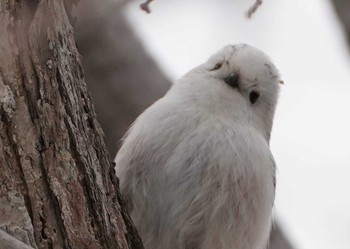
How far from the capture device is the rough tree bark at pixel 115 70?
108 inches

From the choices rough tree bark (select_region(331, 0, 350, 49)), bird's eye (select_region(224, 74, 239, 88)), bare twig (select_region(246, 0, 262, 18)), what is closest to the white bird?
bird's eye (select_region(224, 74, 239, 88))

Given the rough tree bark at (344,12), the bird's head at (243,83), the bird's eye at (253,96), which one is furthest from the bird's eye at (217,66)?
the rough tree bark at (344,12)

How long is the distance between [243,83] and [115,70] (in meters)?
0.81

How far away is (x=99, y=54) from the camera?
281 cm

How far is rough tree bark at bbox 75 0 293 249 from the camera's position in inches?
108

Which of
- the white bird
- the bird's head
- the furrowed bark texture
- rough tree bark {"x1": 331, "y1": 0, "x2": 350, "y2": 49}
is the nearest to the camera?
the furrowed bark texture

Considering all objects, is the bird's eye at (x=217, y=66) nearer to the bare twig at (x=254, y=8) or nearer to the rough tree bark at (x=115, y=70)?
the bare twig at (x=254, y=8)

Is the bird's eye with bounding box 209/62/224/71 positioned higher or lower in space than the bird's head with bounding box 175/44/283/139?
higher

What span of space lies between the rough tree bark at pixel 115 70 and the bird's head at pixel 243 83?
1.79 feet

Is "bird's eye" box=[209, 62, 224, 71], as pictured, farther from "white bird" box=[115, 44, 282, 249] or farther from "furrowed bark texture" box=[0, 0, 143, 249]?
"furrowed bark texture" box=[0, 0, 143, 249]

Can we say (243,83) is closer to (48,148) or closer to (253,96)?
(253,96)

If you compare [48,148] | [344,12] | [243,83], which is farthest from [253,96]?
[48,148]

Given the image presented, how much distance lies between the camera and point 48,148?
1624 mm

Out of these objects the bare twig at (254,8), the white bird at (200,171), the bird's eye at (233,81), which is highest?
the bare twig at (254,8)
